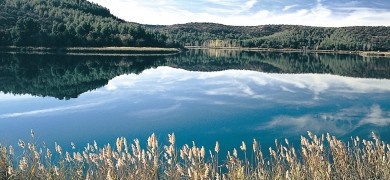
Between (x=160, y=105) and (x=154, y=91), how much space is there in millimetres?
8562

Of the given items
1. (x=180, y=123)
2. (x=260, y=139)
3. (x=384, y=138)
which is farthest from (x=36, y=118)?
(x=384, y=138)

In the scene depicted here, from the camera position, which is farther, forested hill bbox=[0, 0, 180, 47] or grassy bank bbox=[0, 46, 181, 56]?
forested hill bbox=[0, 0, 180, 47]

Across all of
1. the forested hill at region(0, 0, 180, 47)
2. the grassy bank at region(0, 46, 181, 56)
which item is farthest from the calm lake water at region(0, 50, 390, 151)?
the forested hill at region(0, 0, 180, 47)

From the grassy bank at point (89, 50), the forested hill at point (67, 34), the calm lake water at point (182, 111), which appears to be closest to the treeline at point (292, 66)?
the calm lake water at point (182, 111)

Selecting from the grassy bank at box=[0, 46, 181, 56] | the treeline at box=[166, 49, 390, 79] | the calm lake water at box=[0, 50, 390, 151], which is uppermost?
the grassy bank at box=[0, 46, 181, 56]

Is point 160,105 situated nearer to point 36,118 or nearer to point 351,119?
point 36,118

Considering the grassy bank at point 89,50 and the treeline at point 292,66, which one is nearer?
the treeline at point 292,66

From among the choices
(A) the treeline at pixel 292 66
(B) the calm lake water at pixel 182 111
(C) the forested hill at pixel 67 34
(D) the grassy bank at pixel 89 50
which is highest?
(C) the forested hill at pixel 67 34

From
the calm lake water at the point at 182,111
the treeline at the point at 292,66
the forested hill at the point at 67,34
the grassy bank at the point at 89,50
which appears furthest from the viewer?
the forested hill at the point at 67,34

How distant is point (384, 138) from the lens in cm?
2094

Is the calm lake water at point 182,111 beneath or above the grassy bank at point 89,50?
beneath

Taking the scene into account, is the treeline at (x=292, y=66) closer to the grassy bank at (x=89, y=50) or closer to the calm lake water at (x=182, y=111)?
the calm lake water at (x=182, y=111)

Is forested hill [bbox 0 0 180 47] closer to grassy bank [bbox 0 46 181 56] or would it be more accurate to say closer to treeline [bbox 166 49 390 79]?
grassy bank [bbox 0 46 181 56]

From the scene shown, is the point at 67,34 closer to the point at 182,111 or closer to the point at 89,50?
the point at 89,50
